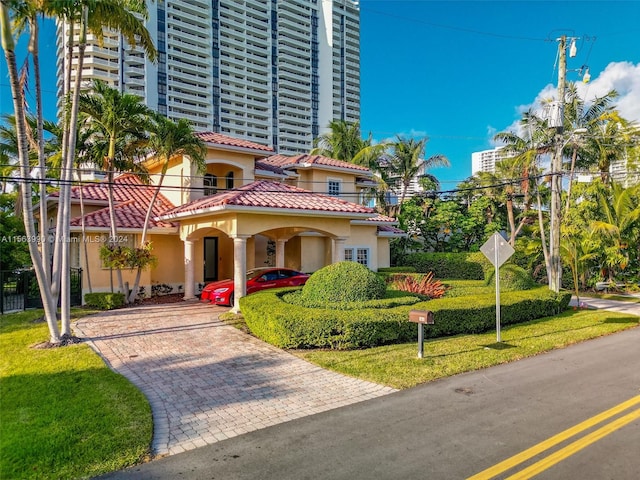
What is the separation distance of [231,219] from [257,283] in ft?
9.95

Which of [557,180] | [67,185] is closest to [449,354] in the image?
[557,180]

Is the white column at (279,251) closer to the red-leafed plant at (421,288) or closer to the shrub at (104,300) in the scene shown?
the red-leafed plant at (421,288)

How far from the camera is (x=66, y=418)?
239 inches

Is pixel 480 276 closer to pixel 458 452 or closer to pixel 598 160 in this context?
pixel 598 160

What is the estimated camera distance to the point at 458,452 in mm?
5188

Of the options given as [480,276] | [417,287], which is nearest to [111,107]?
[417,287]

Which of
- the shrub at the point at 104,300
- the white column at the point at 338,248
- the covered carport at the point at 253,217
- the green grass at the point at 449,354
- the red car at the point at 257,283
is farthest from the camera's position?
the white column at the point at 338,248

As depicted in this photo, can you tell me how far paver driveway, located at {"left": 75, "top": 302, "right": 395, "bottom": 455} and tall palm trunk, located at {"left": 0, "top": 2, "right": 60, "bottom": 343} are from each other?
57.8 inches

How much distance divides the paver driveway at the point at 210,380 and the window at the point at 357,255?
452 inches

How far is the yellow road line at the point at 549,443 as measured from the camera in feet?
15.5

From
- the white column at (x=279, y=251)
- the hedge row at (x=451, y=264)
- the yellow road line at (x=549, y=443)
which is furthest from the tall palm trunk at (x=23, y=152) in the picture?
the hedge row at (x=451, y=264)

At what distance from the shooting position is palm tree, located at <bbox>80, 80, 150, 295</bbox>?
1427 cm

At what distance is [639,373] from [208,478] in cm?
877

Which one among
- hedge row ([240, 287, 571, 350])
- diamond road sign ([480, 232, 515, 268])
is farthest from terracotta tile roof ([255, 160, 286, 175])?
diamond road sign ([480, 232, 515, 268])
